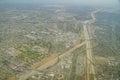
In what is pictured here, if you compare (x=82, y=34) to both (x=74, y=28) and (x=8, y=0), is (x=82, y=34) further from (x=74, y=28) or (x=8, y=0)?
(x=8, y=0)

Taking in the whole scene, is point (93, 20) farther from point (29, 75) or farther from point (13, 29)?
point (29, 75)

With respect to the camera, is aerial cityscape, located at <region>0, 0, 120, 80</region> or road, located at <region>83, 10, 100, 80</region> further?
aerial cityscape, located at <region>0, 0, 120, 80</region>

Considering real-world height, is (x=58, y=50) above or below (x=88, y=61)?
above

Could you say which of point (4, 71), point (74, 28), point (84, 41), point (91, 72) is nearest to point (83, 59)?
point (91, 72)

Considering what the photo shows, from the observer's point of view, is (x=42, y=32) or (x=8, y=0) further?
(x=8, y=0)

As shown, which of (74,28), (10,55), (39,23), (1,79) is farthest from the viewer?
(39,23)

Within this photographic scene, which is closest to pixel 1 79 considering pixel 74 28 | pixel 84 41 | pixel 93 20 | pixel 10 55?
pixel 10 55

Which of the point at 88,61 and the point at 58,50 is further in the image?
the point at 58,50

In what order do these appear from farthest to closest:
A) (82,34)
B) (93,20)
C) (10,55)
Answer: (93,20) < (82,34) < (10,55)

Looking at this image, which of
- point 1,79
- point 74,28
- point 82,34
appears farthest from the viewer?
point 74,28

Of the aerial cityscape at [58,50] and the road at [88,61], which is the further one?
the aerial cityscape at [58,50]
